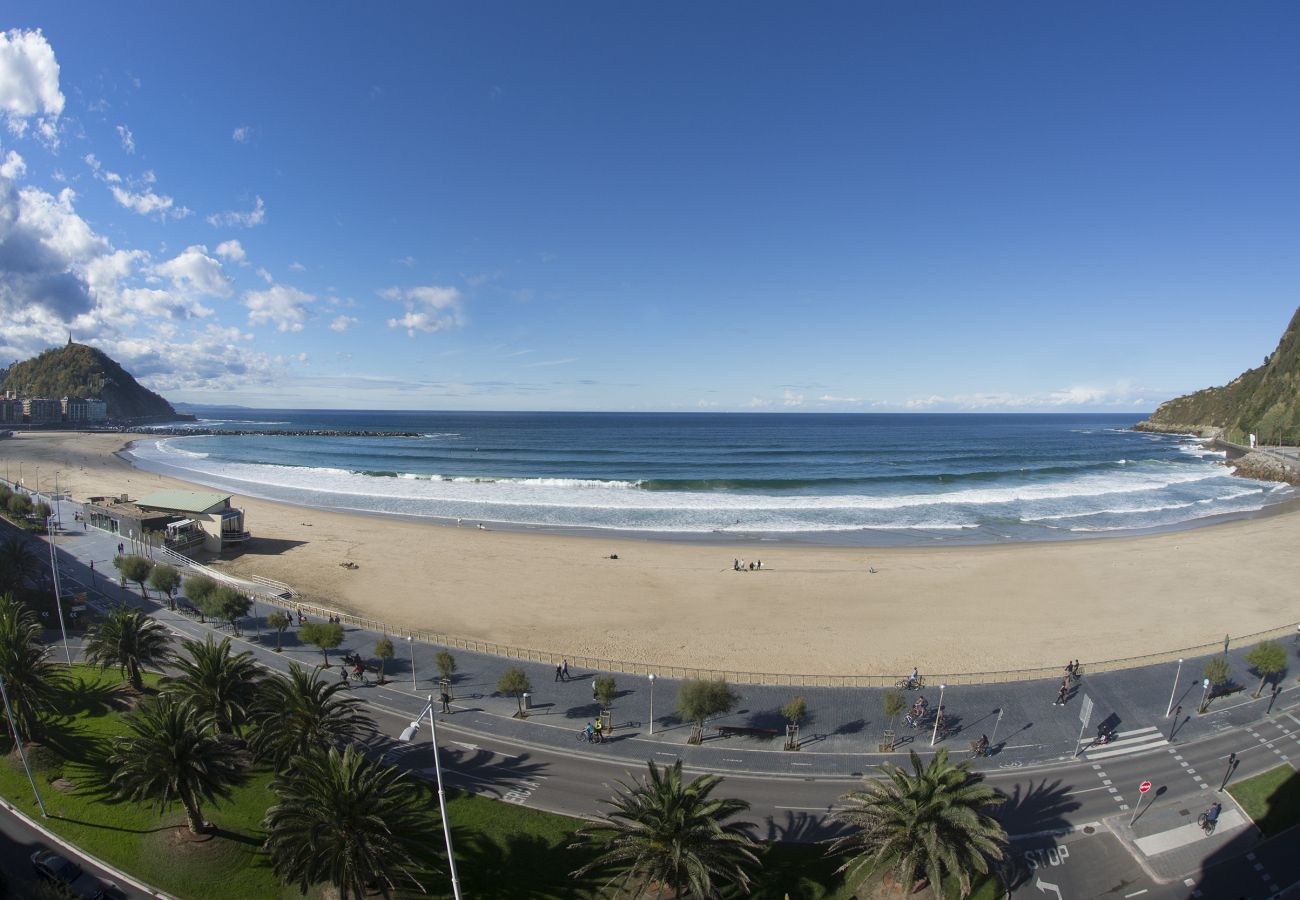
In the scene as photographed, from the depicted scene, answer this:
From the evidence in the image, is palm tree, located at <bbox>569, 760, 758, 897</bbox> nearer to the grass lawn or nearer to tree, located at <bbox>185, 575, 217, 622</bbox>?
the grass lawn

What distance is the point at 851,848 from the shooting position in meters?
14.7

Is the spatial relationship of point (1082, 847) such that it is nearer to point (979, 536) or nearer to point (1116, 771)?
point (1116, 771)

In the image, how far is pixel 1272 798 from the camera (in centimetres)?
1678

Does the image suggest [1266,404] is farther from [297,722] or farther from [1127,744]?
[297,722]

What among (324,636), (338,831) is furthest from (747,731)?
(324,636)

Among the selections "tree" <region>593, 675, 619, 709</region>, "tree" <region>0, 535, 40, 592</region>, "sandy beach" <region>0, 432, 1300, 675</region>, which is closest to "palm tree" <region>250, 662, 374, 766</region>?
"tree" <region>593, 675, 619, 709</region>

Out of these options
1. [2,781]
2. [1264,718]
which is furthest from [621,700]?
[1264,718]

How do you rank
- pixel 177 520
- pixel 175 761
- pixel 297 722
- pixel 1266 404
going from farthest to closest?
pixel 1266 404 < pixel 177 520 < pixel 297 722 < pixel 175 761

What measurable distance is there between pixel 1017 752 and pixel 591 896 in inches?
554

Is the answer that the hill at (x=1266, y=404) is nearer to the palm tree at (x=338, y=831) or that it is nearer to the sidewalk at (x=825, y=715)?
the sidewalk at (x=825, y=715)

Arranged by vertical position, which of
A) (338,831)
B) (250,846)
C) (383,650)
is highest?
(338,831)

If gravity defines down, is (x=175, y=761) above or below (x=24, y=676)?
below

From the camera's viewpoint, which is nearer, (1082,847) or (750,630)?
(1082,847)

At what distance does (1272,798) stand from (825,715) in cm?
1204
